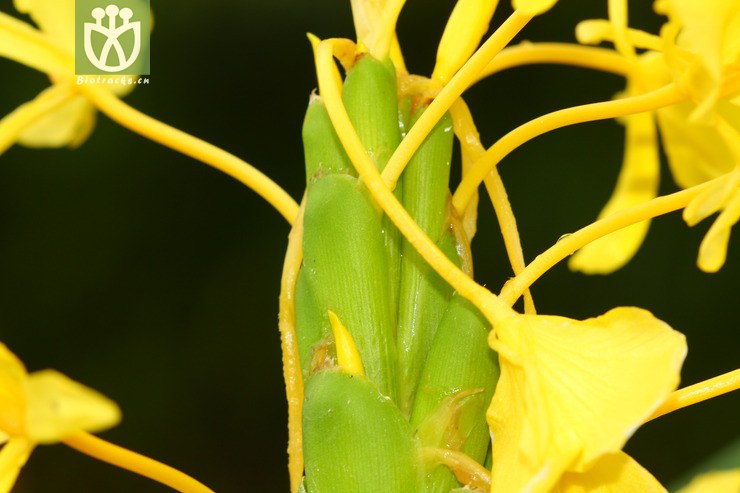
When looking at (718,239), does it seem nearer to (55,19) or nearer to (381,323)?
(381,323)

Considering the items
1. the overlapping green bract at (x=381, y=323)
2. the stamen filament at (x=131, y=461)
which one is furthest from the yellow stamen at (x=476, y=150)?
the stamen filament at (x=131, y=461)

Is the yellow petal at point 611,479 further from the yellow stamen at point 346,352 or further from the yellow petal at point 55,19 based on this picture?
the yellow petal at point 55,19

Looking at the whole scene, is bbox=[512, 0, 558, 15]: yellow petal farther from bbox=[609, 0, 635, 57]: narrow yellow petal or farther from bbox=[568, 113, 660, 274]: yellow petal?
bbox=[568, 113, 660, 274]: yellow petal

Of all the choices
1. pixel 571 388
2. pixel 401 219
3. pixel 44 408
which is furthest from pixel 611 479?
pixel 44 408

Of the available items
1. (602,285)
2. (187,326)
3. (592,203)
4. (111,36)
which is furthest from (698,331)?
(111,36)

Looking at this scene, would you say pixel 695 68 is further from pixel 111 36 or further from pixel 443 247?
pixel 111 36

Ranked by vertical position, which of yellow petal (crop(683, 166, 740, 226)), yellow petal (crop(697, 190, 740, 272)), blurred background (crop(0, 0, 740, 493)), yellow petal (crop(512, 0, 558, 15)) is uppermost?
blurred background (crop(0, 0, 740, 493))

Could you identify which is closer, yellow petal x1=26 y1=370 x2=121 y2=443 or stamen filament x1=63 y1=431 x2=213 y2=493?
yellow petal x1=26 y1=370 x2=121 y2=443

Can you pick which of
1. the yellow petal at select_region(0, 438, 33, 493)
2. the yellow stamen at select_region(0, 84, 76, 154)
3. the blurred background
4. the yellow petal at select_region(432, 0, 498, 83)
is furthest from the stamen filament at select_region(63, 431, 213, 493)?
the blurred background
